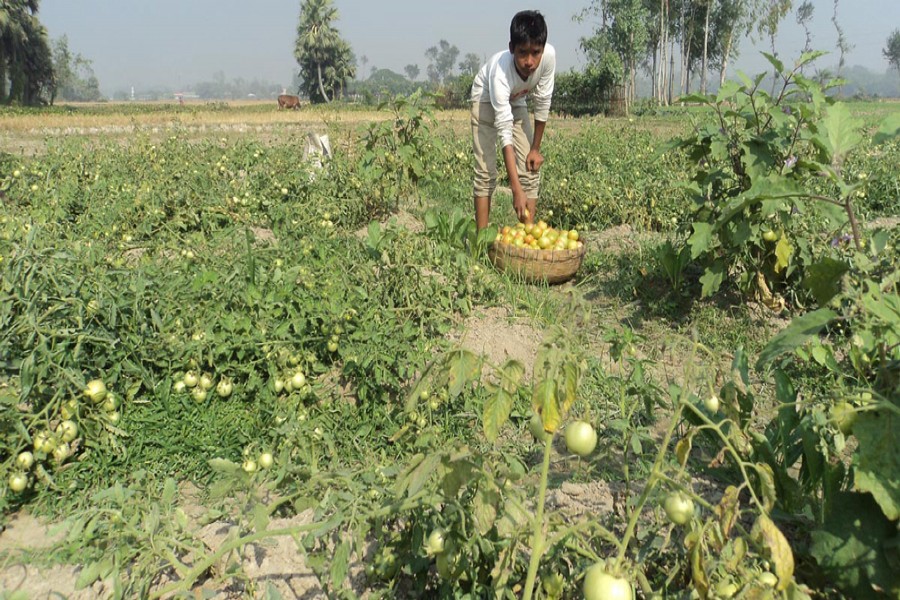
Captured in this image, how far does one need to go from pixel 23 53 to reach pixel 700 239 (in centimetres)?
5975

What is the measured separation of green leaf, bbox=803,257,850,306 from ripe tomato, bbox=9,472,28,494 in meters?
3.00

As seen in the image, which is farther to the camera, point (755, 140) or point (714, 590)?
point (755, 140)

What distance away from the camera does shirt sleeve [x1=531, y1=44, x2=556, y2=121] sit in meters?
5.20

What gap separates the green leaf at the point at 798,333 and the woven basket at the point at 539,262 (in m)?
3.17

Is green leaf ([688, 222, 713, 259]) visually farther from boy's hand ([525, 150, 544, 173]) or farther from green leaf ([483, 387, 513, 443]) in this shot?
green leaf ([483, 387, 513, 443])

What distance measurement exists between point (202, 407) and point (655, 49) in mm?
53956

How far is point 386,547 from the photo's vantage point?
159 cm

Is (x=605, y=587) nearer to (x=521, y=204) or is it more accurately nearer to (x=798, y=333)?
(x=798, y=333)

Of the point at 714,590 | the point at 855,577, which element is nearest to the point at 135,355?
the point at 714,590

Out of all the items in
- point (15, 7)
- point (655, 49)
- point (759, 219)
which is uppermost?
point (15, 7)

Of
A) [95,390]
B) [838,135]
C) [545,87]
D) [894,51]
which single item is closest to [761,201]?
[838,135]

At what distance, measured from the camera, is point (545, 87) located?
211 inches

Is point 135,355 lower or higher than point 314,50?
lower

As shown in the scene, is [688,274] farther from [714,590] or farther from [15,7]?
[15,7]
